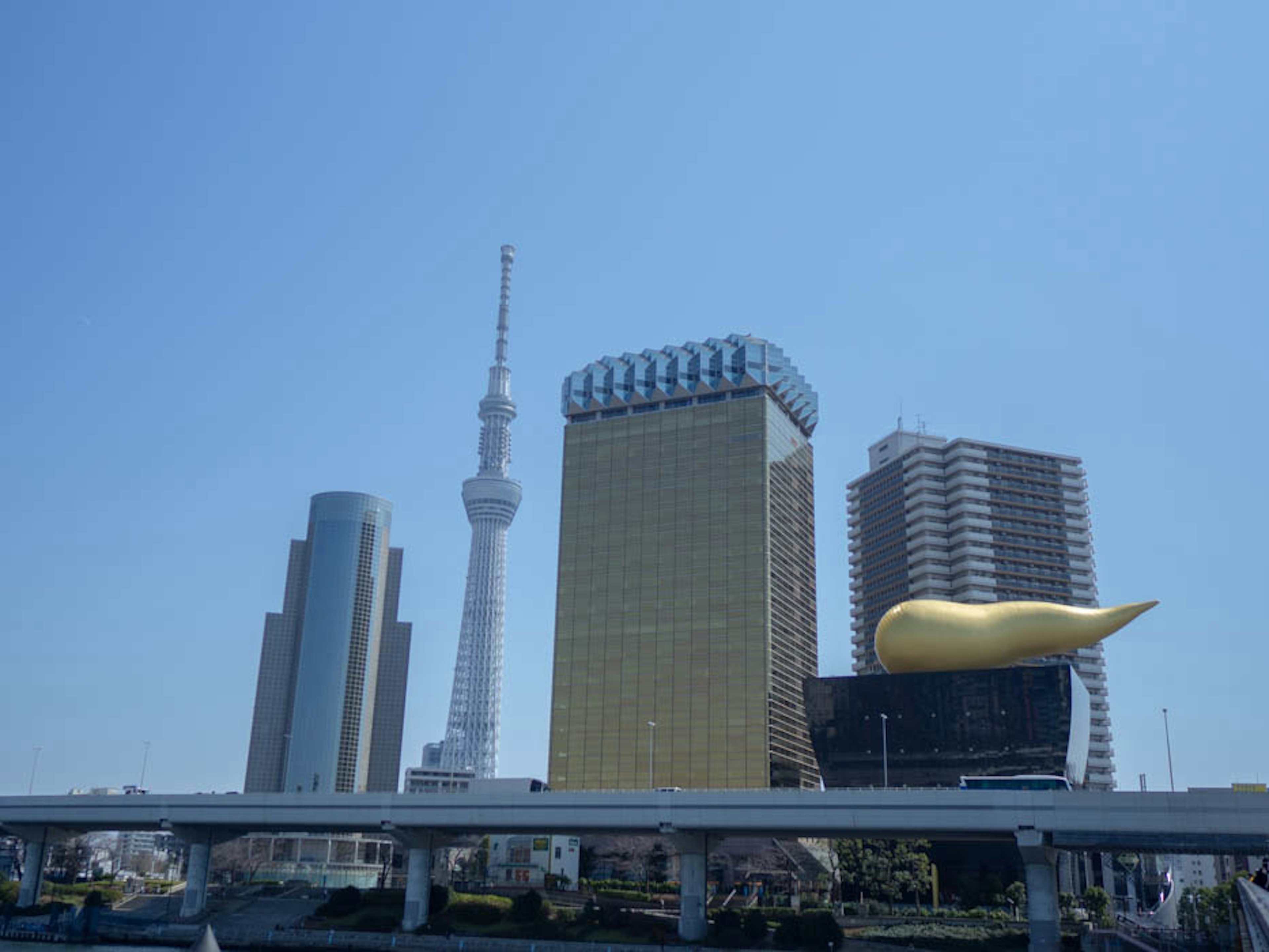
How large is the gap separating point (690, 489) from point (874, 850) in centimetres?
6680

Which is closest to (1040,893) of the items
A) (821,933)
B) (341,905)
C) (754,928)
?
(821,933)

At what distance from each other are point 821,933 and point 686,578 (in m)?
81.3

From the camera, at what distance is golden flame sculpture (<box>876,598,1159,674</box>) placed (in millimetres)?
86688

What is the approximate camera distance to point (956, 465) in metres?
163

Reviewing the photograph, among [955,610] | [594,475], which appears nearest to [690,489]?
[594,475]

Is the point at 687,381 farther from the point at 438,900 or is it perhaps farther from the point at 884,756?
the point at 438,900

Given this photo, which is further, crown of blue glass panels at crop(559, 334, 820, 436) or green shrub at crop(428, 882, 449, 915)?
crown of blue glass panels at crop(559, 334, 820, 436)

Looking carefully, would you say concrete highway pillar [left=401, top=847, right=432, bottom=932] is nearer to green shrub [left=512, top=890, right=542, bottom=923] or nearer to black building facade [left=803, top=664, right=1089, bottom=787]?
green shrub [left=512, top=890, right=542, bottom=923]

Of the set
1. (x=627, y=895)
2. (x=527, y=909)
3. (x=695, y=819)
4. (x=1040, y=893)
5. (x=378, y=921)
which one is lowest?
(x=378, y=921)

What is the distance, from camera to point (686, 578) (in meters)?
147

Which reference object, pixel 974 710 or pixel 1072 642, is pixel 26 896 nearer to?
→ pixel 974 710

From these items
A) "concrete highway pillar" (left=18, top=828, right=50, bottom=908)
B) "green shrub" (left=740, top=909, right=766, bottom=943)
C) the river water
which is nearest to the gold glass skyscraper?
"concrete highway pillar" (left=18, top=828, right=50, bottom=908)

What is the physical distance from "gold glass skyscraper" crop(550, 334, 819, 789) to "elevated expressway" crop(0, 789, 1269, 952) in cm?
5571

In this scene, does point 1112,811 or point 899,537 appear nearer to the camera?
point 1112,811
